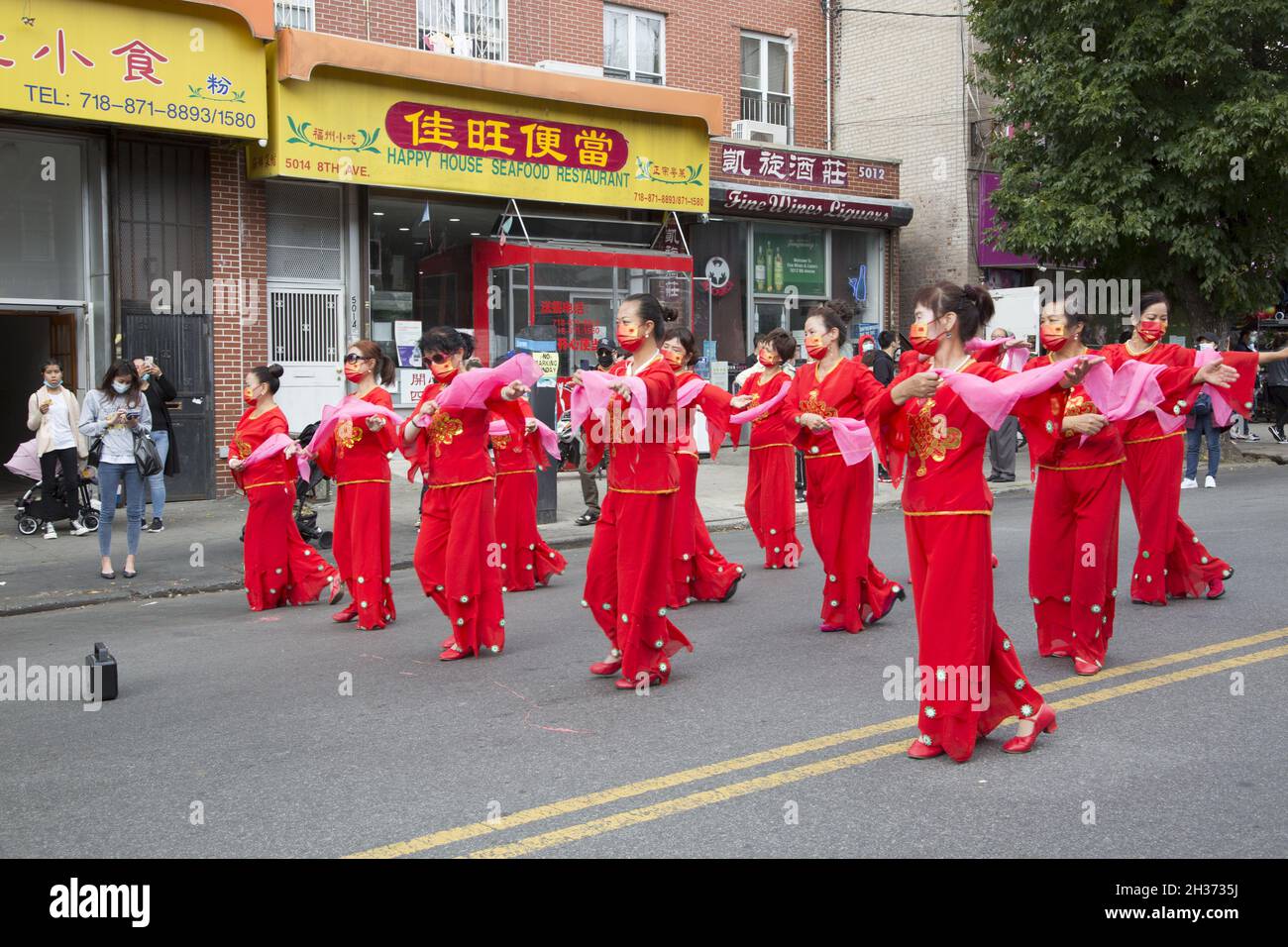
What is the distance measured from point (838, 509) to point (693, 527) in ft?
5.11

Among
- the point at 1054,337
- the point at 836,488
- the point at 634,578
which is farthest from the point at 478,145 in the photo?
the point at 634,578

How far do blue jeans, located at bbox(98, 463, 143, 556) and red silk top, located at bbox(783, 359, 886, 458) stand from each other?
5806mm

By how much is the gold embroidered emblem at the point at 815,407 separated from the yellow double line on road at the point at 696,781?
7.30ft

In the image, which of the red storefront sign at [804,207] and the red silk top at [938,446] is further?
the red storefront sign at [804,207]

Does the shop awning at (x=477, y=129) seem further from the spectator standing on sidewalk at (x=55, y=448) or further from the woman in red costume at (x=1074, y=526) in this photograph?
the woman in red costume at (x=1074, y=526)

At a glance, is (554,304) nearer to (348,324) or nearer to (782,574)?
(348,324)

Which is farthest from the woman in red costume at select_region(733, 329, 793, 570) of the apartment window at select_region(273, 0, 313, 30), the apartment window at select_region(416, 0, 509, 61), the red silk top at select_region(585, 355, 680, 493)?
the apartment window at select_region(273, 0, 313, 30)

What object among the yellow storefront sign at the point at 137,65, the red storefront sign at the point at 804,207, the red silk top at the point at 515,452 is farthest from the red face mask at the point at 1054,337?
the red storefront sign at the point at 804,207

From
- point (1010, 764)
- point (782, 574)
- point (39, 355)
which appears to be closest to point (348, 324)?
point (39, 355)

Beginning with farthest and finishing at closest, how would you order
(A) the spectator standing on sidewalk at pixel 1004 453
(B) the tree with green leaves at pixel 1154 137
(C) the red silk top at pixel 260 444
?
1. (A) the spectator standing on sidewalk at pixel 1004 453
2. (B) the tree with green leaves at pixel 1154 137
3. (C) the red silk top at pixel 260 444

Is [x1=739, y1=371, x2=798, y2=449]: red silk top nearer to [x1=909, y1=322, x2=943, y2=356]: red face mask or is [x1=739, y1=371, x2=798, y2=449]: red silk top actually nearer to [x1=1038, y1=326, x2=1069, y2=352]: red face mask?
[x1=1038, y1=326, x2=1069, y2=352]: red face mask

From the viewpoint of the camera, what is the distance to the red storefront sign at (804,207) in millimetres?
19766

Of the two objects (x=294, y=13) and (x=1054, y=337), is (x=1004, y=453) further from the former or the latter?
(x=1054, y=337)

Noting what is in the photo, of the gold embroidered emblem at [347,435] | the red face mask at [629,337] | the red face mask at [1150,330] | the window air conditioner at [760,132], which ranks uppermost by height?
the window air conditioner at [760,132]
